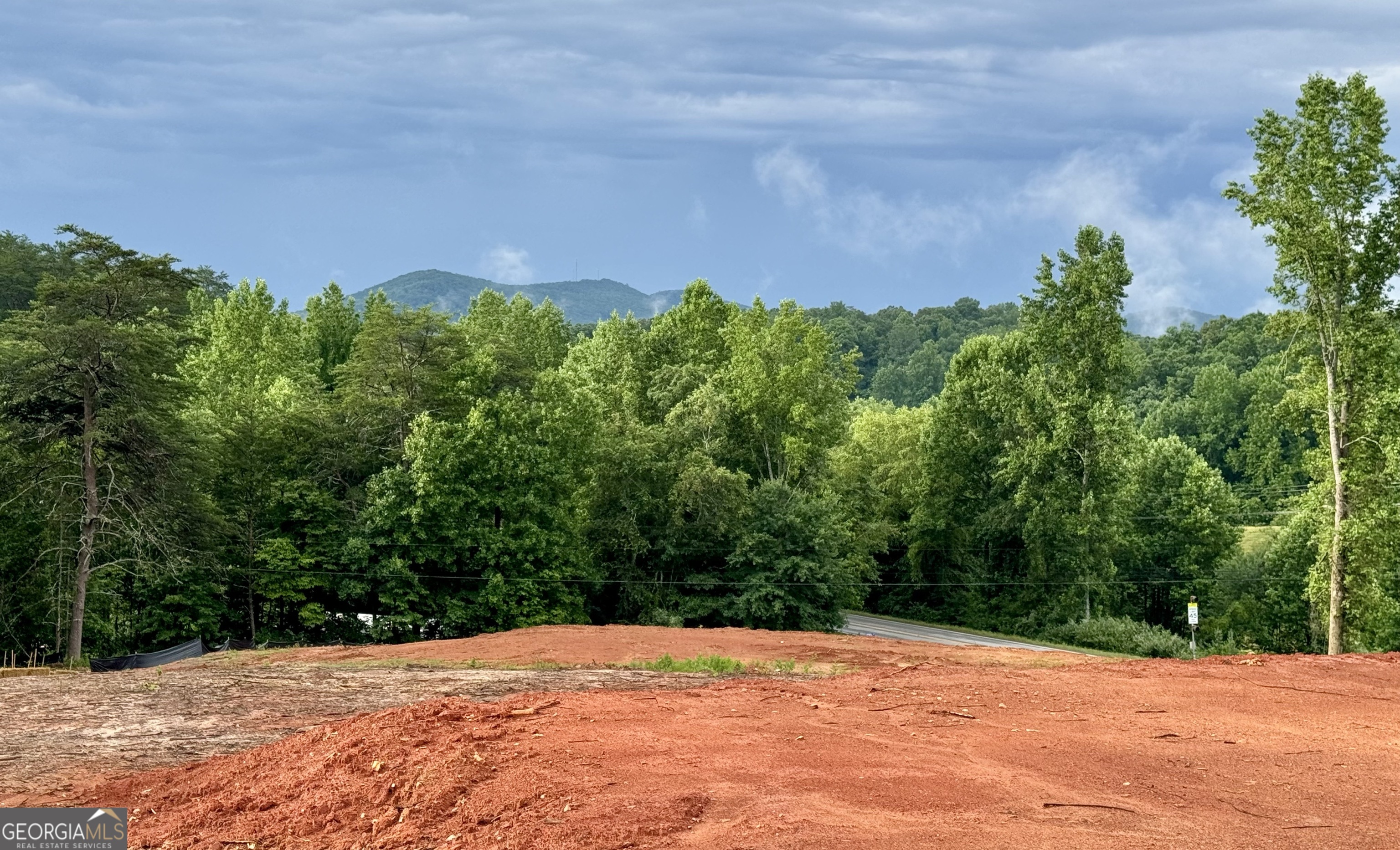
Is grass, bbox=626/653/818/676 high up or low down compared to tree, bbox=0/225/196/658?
down

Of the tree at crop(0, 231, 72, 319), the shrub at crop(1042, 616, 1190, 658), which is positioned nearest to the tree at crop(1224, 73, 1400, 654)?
the shrub at crop(1042, 616, 1190, 658)

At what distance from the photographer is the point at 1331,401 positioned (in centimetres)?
3428

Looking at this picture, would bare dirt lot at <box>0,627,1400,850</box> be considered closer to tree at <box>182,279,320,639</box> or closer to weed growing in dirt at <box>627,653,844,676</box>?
weed growing in dirt at <box>627,653,844,676</box>

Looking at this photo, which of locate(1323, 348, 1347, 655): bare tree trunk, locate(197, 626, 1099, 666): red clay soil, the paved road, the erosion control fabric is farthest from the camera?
the paved road

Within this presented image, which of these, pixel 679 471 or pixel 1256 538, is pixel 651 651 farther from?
pixel 1256 538

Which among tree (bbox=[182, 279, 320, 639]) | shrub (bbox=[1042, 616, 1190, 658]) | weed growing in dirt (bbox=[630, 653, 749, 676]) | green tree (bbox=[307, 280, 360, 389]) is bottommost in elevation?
shrub (bbox=[1042, 616, 1190, 658])

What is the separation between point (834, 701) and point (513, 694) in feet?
17.4

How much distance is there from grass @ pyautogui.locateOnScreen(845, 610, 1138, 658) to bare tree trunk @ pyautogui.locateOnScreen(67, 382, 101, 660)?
34860mm

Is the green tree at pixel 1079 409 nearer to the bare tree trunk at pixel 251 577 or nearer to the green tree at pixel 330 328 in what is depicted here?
the bare tree trunk at pixel 251 577

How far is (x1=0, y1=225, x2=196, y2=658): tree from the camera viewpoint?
112 ft

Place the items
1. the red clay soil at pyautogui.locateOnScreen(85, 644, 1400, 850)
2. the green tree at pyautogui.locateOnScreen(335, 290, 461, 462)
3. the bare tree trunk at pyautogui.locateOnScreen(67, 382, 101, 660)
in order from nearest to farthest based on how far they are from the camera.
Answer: the red clay soil at pyautogui.locateOnScreen(85, 644, 1400, 850) → the bare tree trunk at pyautogui.locateOnScreen(67, 382, 101, 660) → the green tree at pyautogui.locateOnScreen(335, 290, 461, 462)

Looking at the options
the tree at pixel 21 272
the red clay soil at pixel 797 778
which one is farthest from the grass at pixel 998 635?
the tree at pixel 21 272

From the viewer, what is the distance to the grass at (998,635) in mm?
48312

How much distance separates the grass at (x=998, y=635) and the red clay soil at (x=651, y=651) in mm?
21992
